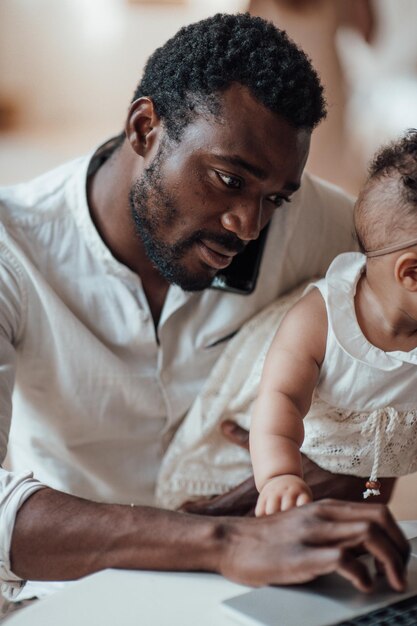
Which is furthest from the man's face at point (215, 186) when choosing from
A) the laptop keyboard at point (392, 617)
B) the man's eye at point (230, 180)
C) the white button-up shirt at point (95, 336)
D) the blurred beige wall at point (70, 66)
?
the blurred beige wall at point (70, 66)

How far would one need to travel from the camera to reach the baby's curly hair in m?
1.12

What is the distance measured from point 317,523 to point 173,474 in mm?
668

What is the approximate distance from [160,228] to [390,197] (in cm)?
44

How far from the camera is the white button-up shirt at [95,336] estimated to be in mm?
1453

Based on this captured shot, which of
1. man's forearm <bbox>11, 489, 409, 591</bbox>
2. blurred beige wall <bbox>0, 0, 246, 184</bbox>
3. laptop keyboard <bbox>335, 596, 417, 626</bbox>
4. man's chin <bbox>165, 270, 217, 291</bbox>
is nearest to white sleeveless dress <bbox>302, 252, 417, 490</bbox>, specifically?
man's chin <bbox>165, 270, 217, 291</bbox>

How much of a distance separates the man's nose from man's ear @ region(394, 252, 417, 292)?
255mm

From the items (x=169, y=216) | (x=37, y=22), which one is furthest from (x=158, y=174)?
(x=37, y=22)

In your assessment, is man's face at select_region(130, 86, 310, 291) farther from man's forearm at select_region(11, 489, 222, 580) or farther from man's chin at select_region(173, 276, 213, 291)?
man's forearm at select_region(11, 489, 222, 580)

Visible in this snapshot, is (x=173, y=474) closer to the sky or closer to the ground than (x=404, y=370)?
closer to the ground

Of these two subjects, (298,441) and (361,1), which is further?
(361,1)

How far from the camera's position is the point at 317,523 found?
88cm

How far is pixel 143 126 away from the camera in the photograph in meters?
1.46

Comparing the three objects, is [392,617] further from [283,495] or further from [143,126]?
[143,126]

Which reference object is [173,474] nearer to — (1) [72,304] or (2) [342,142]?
(1) [72,304]
